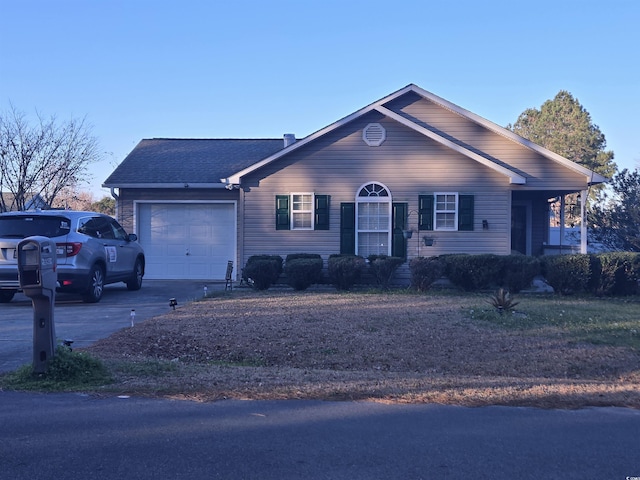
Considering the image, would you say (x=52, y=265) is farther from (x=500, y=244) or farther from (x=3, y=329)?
(x=500, y=244)

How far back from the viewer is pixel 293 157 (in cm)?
1753

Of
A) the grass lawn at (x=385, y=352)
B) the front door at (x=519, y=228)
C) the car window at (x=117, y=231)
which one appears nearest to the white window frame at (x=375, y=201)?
the grass lawn at (x=385, y=352)

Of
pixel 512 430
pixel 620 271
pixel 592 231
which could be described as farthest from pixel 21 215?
pixel 592 231

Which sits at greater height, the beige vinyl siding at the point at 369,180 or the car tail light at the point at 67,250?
the beige vinyl siding at the point at 369,180

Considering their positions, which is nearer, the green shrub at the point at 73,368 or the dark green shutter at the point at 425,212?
the green shrub at the point at 73,368

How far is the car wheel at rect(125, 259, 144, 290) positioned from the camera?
1573cm

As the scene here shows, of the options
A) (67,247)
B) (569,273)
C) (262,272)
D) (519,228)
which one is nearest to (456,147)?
(569,273)

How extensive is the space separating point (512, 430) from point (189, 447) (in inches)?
104

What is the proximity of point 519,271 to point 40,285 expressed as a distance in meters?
11.2

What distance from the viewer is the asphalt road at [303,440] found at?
473 cm

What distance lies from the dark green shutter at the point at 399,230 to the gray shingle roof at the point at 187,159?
4811 millimetres

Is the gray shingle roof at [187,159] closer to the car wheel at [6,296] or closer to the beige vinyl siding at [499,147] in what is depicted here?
the beige vinyl siding at [499,147]

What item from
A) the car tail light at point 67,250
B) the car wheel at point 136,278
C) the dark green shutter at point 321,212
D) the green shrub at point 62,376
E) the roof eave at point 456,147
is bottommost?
the green shrub at point 62,376

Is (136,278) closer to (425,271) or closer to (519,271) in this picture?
(425,271)
